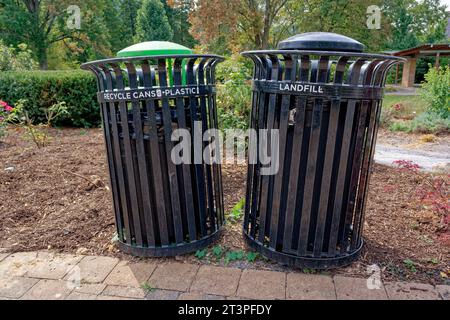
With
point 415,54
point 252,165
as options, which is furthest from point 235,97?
point 415,54

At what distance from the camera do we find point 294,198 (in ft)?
6.95

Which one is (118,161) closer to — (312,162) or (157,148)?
(157,148)

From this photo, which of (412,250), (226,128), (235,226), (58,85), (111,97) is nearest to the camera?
(111,97)

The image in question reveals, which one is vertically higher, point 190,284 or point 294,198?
point 294,198

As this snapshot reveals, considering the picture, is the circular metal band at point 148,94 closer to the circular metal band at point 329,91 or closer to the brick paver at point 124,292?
the circular metal band at point 329,91

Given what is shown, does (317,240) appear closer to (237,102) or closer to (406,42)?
(237,102)

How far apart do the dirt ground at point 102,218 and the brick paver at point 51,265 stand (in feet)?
0.33

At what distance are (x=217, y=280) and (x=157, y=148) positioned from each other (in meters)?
0.94

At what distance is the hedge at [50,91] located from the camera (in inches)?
287

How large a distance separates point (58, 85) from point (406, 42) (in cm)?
3067

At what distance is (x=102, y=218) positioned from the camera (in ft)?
9.73

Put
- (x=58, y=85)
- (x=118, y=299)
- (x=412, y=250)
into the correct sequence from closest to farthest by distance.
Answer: (x=118, y=299)
(x=412, y=250)
(x=58, y=85)

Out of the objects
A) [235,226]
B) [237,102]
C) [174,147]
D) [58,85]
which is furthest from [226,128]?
[58,85]

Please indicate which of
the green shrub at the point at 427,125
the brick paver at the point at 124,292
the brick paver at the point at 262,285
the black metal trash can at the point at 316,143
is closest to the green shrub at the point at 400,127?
the green shrub at the point at 427,125
